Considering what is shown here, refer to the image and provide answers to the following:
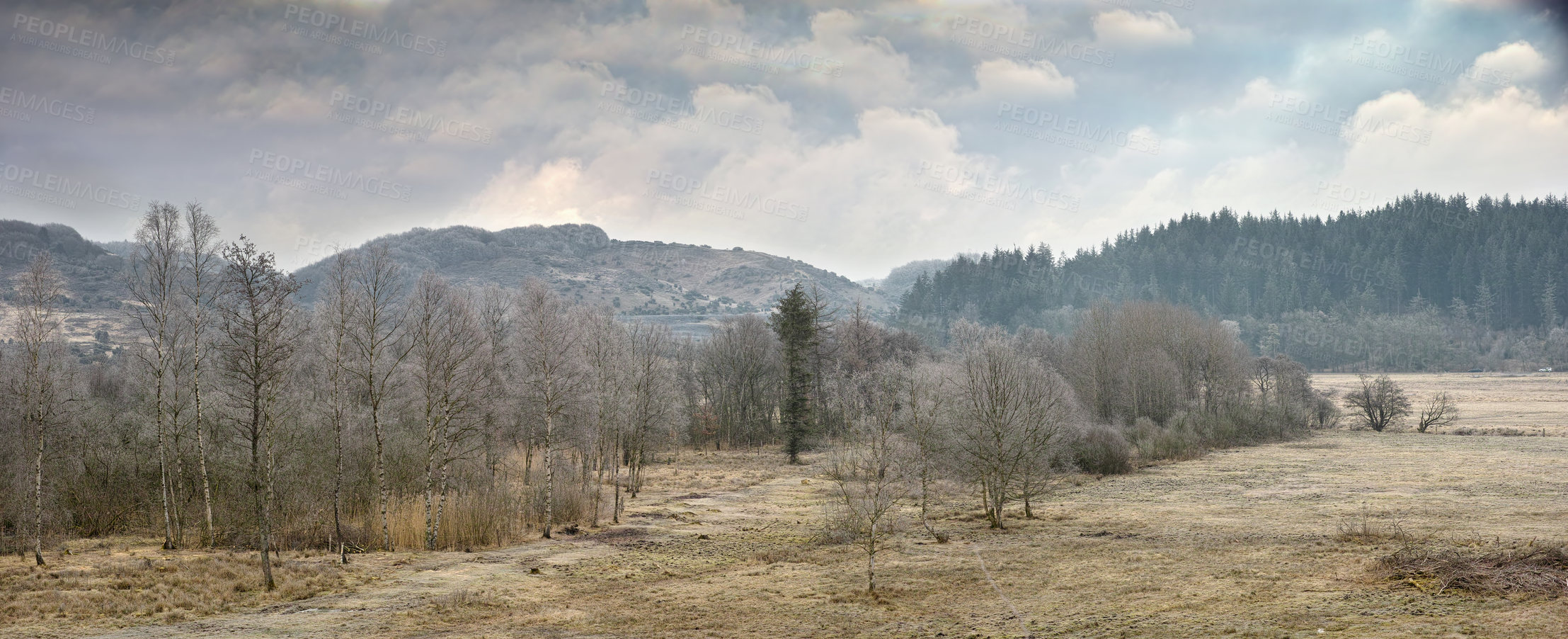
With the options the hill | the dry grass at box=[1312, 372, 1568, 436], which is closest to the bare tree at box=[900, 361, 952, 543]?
the dry grass at box=[1312, 372, 1568, 436]

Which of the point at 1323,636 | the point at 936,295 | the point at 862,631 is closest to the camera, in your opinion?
the point at 1323,636

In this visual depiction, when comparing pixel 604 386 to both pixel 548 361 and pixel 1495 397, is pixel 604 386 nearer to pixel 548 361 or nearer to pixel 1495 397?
pixel 548 361

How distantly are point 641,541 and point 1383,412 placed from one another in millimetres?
69913

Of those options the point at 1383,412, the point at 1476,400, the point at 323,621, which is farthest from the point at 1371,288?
the point at 323,621

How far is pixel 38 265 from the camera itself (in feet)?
84.7

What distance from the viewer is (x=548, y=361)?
3131cm

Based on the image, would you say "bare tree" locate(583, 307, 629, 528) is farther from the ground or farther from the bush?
the bush

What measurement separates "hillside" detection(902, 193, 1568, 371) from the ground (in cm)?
11156

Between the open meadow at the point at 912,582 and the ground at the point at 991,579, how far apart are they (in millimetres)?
88

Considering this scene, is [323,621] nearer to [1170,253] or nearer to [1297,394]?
[1297,394]

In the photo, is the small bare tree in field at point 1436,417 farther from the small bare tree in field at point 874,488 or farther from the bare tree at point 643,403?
the bare tree at point 643,403

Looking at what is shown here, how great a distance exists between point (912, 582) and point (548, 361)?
17761 millimetres

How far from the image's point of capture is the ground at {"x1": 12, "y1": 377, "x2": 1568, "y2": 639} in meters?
14.0

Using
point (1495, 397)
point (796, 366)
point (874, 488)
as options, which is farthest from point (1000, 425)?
point (1495, 397)
